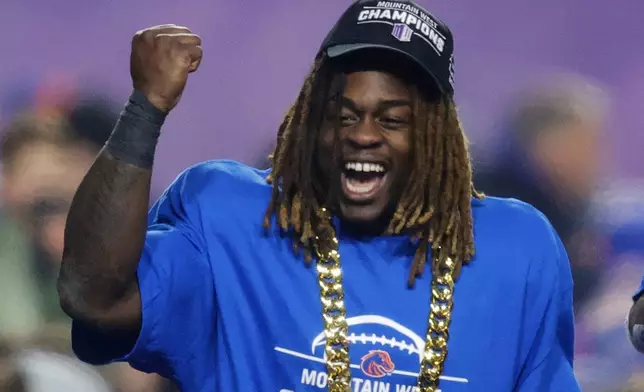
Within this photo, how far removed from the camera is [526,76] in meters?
2.07

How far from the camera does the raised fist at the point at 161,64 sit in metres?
1.23

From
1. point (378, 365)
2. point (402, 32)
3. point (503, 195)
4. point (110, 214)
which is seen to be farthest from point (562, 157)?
point (110, 214)

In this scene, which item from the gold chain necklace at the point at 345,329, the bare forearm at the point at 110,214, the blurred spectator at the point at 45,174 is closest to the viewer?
the bare forearm at the point at 110,214

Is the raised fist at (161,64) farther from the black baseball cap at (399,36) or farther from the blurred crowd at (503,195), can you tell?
the blurred crowd at (503,195)

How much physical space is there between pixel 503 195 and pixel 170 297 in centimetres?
93

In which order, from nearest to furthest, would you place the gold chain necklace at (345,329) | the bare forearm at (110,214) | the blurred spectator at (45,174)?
1. the bare forearm at (110,214)
2. the gold chain necklace at (345,329)
3. the blurred spectator at (45,174)

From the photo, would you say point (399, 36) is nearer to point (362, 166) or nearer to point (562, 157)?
point (362, 166)

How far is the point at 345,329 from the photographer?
4.55 feet

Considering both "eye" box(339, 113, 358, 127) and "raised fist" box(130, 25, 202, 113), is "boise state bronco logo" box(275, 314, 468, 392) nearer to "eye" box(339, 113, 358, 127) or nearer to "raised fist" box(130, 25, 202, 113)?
"eye" box(339, 113, 358, 127)

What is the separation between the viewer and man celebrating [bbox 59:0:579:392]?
138 cm

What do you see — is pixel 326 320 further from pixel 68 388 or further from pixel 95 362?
pixel 68 388

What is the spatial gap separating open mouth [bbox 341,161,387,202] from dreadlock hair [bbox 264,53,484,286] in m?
0.05

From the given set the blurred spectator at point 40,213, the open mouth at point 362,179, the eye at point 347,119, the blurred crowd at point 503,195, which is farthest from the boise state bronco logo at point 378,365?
the blurred spectator at point 40,213

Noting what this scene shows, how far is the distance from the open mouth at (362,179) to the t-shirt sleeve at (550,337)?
254mm
